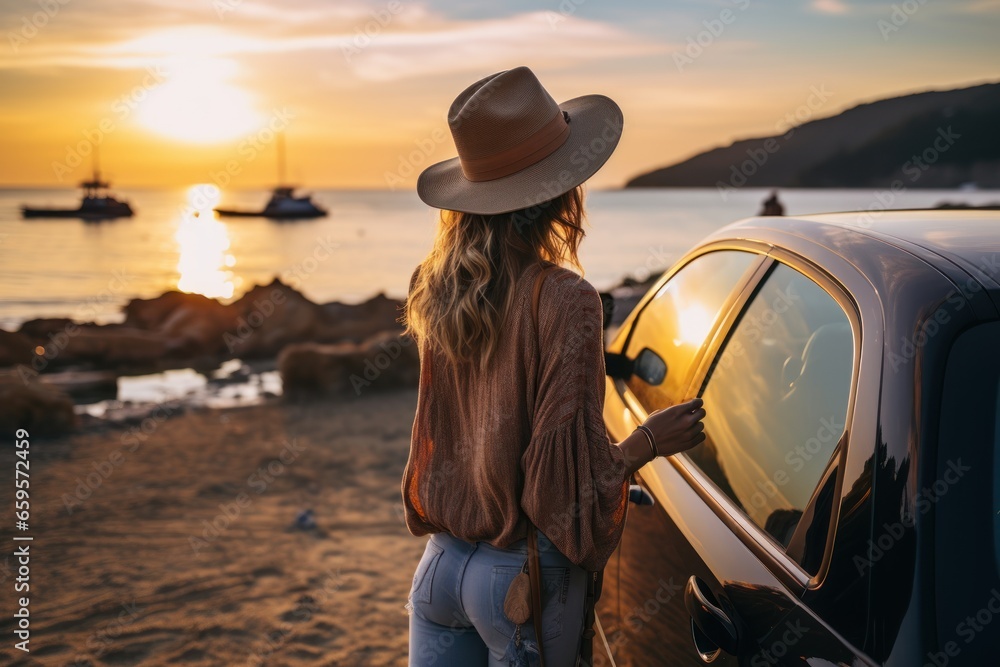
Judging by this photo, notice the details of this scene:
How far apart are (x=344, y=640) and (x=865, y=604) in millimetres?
3485

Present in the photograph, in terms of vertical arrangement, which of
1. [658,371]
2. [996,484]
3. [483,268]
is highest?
[483,268]

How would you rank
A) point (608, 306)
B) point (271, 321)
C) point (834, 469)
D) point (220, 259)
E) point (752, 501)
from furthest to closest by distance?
point (220, 259)
point (271, 321)
point (608, 306)
point (752, 501)
point (834, 469)

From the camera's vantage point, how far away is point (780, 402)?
6.45 feet

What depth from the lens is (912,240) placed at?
1661mm

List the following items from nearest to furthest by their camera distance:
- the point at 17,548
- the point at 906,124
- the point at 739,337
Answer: the point at 739,337
the point at 17,548
the point at 906,124

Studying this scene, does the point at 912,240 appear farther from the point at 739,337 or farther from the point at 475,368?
the point at 475,368

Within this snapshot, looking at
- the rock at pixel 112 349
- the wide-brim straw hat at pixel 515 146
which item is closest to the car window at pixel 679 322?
the wide-brim straw hat at pixel 515 146

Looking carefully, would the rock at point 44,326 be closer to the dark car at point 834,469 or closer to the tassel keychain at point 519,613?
the dark car at point 834,469

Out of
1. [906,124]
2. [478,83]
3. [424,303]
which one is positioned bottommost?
[424,303]

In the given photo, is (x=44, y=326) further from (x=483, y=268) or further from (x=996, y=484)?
(x=996, y=484)

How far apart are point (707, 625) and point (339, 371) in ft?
28.9

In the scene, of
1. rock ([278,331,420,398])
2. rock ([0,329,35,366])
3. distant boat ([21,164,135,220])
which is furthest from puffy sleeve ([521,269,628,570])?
distant boat ([21,164,135,220])

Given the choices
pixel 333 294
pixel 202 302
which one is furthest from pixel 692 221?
pixel 202 302
